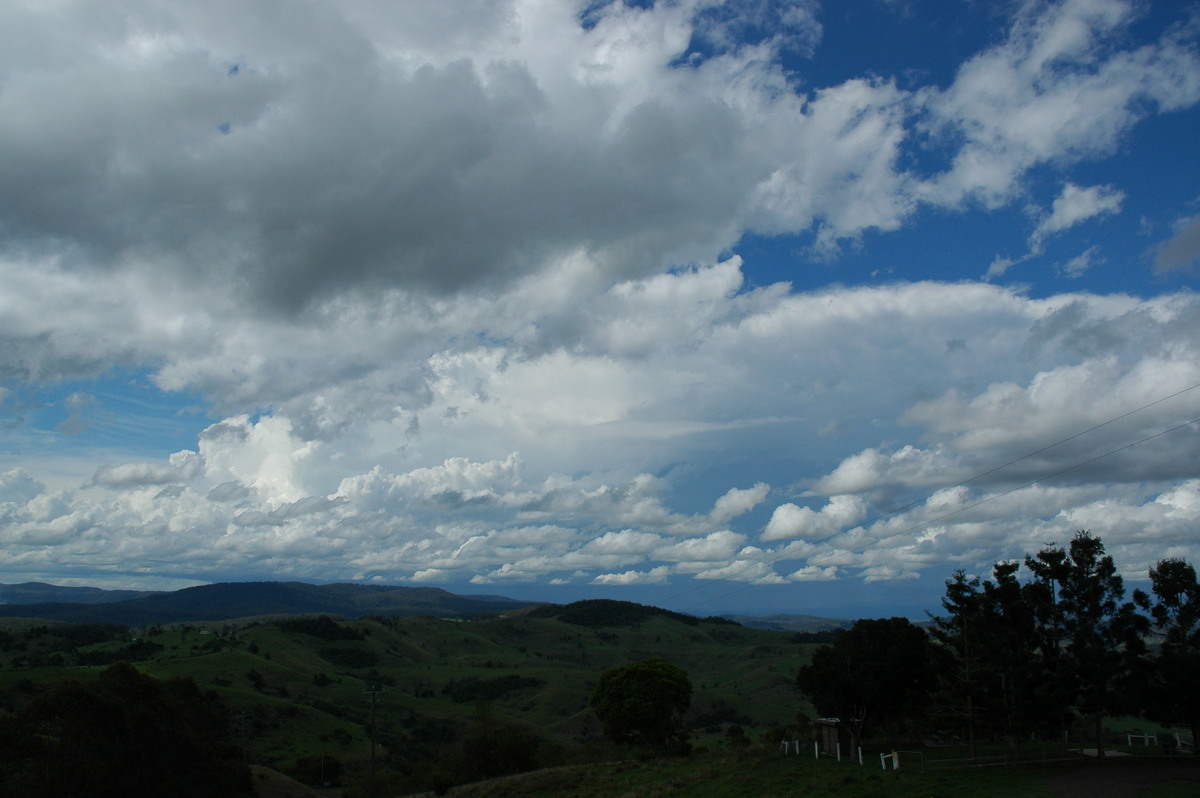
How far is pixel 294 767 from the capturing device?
88438mm

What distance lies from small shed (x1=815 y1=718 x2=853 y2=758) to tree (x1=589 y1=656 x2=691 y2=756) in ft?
57.5

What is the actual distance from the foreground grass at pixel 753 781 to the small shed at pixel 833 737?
3536 mm

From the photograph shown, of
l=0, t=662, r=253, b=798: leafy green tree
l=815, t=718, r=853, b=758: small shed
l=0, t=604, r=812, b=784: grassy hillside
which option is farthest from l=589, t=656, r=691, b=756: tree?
l=0, t=662, r=253, b=798: leafy green tree

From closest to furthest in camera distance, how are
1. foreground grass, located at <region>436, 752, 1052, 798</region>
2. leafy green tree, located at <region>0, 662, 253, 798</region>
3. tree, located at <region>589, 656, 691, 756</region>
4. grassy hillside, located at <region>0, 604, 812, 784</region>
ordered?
foreground grass, located at <region>436, 752, 1052, 798</region> < leafy green tree, located at <region>0, 662, 253, 798</region> < tree, located at <region>589, 656, 691, 756</region> < grassy hillside, located at <region>0, 604, 812, 784</region>

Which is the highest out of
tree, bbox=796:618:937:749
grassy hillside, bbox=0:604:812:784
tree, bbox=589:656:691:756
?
tree, bbox=796:618:937:749

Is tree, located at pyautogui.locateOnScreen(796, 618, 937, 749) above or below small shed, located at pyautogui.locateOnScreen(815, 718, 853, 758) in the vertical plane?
above

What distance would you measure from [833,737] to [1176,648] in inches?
873

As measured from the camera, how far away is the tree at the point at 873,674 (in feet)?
174

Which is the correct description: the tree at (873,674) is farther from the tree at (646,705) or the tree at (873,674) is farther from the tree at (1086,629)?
the tree at (646,705)

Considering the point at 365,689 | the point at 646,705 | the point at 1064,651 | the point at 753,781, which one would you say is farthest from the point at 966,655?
the point at 365,689

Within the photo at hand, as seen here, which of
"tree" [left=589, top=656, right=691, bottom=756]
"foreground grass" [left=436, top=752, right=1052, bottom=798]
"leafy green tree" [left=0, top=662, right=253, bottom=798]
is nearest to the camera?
"foreground grass" [left=436, top=752, right=1052, bottom=798]

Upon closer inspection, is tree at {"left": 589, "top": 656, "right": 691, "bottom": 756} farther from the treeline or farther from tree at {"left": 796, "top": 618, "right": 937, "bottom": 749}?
the treeline

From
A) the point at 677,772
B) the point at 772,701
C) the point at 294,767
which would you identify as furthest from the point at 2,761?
the point at 772,701

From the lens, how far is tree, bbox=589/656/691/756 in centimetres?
7169
